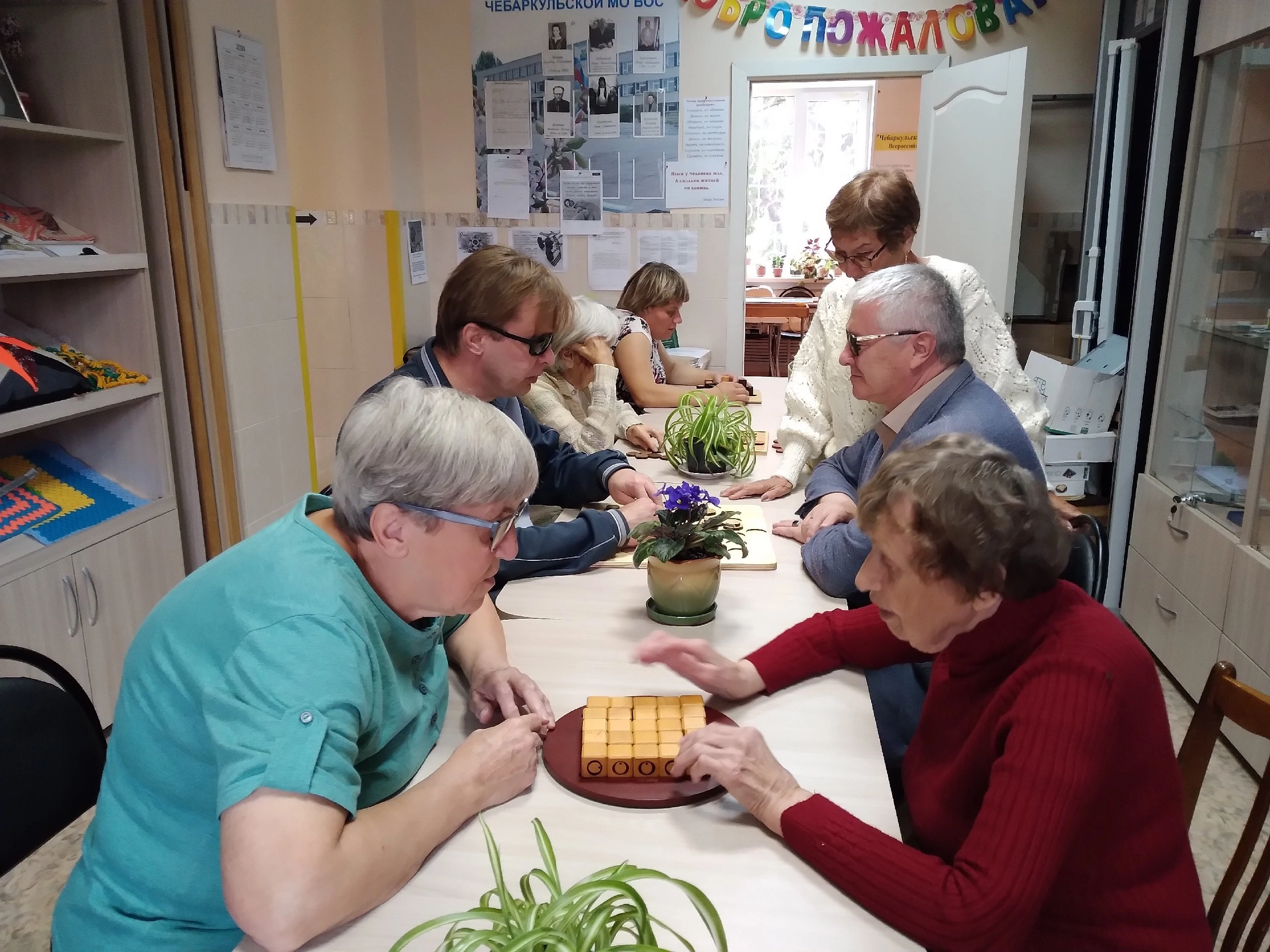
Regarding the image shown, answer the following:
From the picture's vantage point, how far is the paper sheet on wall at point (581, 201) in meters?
5.00

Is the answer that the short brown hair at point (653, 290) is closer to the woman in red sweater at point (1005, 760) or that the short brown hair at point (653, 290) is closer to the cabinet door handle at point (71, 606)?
the cabinet door handle at point (71, 606)

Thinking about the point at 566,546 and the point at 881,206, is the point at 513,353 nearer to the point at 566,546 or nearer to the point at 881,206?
the point at 566,546

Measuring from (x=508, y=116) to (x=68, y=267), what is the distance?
2.97 metres

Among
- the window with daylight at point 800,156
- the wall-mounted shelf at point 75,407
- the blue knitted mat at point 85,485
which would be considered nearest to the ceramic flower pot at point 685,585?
the wall-mounted shelf at point 75,407

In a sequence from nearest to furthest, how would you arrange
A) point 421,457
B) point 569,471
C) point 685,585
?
point 421,457
point 685,585
point 569,471

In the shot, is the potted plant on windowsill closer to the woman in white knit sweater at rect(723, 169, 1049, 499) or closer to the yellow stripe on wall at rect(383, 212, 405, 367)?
the woman in white knit sweater at rect(723, 169, 1049, 499)

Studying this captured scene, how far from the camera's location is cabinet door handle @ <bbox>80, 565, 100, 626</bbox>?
2582 mm

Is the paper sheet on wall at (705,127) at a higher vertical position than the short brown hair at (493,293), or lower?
higher

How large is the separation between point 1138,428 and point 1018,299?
1552 millimetres

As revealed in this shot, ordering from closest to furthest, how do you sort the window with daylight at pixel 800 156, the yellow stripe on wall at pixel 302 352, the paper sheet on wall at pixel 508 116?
the yellow stripe on wall at pixel 302 352, the paper sheet on wall at pixel 508 116, the window with daylight at pixel 800 156

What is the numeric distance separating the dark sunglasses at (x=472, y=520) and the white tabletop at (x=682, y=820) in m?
0.33

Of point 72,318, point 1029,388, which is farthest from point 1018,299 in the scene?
point 72,318

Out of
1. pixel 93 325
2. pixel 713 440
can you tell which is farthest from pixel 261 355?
pixel 713 440

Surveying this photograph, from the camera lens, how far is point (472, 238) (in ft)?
16.9
